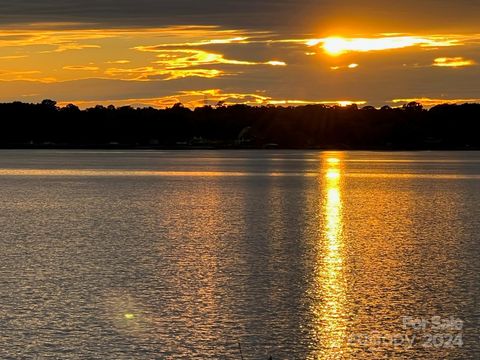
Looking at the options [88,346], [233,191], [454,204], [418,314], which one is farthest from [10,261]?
[233,191]

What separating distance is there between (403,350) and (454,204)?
156 feet

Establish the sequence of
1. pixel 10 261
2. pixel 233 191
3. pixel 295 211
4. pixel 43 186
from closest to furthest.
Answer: pixel 10 261 < pixel 295 211 < pixel 233 191 < pixel 43 186

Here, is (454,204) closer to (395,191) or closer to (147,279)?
(395,191)

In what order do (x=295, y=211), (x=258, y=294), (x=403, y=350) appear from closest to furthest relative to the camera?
(x=403, y=350), (x=258, y=294), (x=295, y=211)

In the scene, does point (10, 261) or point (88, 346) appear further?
point (10, 261)

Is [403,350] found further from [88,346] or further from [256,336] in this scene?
[88,346]

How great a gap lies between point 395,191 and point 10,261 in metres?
57.5

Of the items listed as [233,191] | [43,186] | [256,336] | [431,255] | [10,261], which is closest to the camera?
[256,336]

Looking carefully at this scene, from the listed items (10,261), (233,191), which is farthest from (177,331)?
(233,191)

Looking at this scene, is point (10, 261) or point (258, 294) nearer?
point (258, 294)

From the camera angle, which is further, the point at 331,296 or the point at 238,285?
the point at 238,285

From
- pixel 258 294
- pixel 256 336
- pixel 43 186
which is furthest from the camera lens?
pixel 43 186

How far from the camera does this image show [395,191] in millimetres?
86000

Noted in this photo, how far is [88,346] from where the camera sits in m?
21.1
